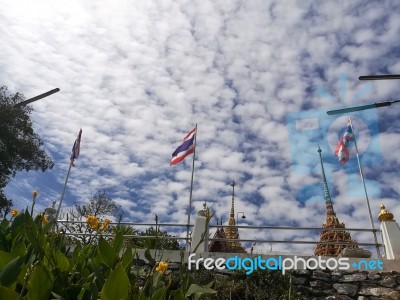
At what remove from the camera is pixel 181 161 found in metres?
13.2

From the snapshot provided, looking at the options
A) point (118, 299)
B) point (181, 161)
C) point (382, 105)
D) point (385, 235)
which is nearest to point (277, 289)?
point (385, 235)

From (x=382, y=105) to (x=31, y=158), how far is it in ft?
67.0

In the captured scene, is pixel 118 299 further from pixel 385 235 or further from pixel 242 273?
pixel 385 235

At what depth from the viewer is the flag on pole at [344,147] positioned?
12250 mm

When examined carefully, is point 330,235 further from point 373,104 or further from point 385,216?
point 373,104

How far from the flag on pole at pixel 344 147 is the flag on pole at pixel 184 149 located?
219 inches

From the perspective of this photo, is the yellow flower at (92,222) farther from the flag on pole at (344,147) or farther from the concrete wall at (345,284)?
the flag on pole at (344,147)

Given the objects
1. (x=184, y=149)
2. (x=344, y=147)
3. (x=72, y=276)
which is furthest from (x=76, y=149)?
(x=72, y=276)

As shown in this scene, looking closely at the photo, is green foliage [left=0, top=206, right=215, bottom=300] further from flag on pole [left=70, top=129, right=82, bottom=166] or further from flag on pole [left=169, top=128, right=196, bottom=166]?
flag on pole [left=70, top=129, right=82, bottom=166]

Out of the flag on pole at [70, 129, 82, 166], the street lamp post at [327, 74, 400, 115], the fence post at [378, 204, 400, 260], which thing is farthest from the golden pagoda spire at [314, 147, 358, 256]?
the flag on pole at [70, 129, 82, 166]

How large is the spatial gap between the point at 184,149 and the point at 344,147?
239 inches

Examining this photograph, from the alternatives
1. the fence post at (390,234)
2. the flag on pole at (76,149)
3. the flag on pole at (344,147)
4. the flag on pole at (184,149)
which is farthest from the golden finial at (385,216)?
the flag on pole at (76,149)

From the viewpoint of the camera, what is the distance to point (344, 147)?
12.6 meters

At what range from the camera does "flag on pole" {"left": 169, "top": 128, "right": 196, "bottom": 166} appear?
43.5 feet
